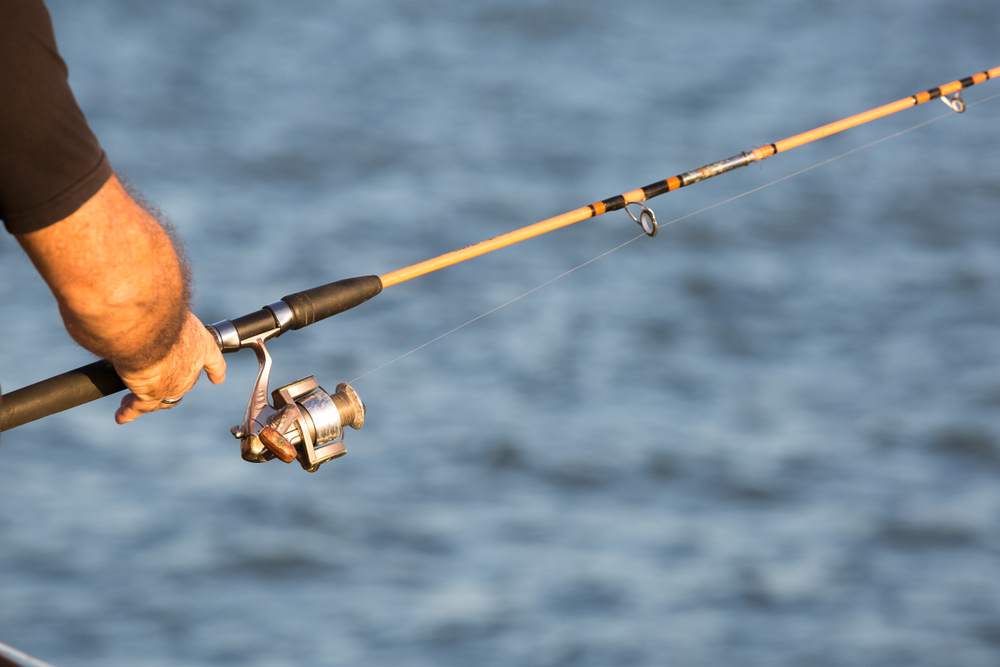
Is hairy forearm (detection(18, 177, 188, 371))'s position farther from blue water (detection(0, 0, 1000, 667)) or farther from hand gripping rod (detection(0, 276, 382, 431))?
blue water (detection(0, 0, 1000, 667))

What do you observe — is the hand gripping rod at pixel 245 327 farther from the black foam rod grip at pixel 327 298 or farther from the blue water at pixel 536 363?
the blue water at pixel 536 363

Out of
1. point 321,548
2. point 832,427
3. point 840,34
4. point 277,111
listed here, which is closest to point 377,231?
point 277,111

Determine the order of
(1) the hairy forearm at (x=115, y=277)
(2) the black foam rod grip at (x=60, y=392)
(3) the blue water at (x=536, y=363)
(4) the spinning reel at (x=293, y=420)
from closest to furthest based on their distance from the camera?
(1) the hairy forearm at (x=115, y=277), (2) the black foam rod grip at (x=60, y=392), (4) the spinning reel at (x=293, y=420), (3) the blue water at (x=536, y=363)

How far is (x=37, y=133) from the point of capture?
2.99 ft

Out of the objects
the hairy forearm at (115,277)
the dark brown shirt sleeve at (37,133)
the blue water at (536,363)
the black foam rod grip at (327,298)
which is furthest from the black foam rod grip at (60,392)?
the blue water at (536,363)

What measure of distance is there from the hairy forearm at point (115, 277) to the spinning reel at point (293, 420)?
0.82 ft

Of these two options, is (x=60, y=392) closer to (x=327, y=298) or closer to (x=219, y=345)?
(x=219, y=345)

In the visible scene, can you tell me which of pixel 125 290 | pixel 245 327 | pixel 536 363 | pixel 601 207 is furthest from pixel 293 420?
pixel 536 363

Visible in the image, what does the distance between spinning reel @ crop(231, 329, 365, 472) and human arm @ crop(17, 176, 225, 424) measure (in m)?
0.14

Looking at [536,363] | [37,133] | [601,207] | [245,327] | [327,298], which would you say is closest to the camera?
[37,133]

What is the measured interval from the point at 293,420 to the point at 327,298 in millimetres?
195

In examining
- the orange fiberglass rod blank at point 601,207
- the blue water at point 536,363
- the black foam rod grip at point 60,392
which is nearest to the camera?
the black foam rod grip at point 60,392

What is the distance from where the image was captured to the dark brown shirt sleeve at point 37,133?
35.3 inches

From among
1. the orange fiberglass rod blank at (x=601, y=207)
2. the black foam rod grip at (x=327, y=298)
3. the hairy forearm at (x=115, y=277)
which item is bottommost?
the hairy forearm at (x=115, y=277)
